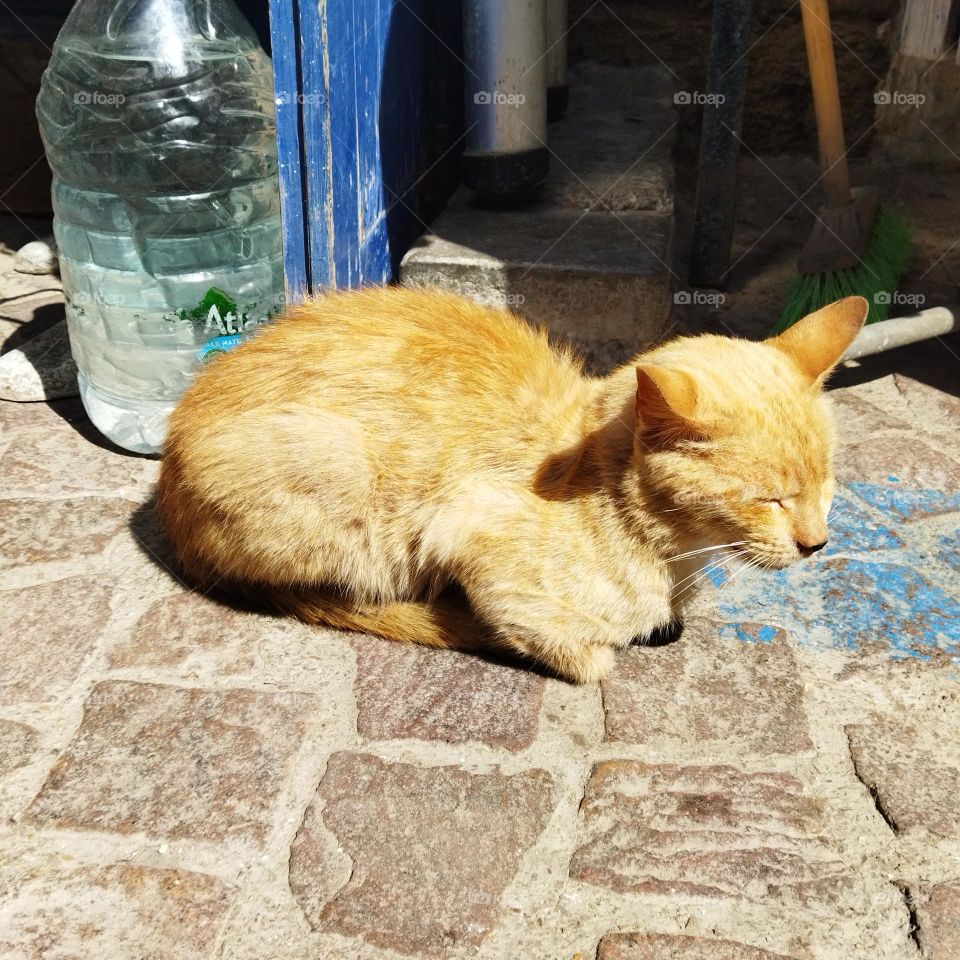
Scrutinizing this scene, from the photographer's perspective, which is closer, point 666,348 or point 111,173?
point 666,348

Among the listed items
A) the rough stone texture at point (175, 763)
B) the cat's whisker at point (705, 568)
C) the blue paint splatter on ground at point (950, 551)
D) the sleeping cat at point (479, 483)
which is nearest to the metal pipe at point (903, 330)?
the blue paint splatter on ground at point (950, 551)

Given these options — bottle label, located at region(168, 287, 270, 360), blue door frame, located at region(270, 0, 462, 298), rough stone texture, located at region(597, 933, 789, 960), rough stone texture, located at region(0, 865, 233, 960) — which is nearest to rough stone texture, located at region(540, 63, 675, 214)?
blue door frame, located at region(270, 0, 462, 298)

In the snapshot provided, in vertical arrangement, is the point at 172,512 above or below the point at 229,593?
above

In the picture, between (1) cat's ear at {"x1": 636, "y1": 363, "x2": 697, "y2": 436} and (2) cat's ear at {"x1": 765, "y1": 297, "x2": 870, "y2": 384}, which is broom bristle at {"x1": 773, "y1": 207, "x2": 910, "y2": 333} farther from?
(1) cat's ear at {"x1": 636, "y1": 363, "x2": 697, "y2": 436}

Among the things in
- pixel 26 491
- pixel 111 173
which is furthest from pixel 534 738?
pixel 111 173

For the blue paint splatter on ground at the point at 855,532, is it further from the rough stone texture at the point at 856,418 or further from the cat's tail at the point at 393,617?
the cat's tail at the point at 393,617

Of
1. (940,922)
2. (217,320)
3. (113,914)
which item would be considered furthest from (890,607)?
(217,320)

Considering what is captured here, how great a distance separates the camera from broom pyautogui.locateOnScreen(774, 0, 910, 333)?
4.20 metres

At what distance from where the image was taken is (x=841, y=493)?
3482 mm

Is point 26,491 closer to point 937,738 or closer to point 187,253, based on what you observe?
point 187,253

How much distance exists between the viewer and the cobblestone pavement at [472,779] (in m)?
2.05

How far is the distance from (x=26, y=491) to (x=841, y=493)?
2820 millimetres

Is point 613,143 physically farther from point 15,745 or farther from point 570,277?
point 15,745

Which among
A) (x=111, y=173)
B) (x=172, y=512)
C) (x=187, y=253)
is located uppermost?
(x=111, y=173)
